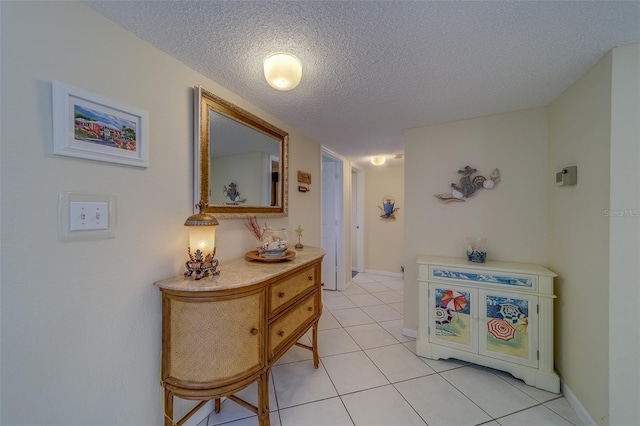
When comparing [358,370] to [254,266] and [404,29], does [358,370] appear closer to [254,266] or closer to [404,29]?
[254,266]

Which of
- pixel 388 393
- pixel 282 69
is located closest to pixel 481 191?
pixel 388 393

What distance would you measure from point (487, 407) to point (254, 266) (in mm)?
1791

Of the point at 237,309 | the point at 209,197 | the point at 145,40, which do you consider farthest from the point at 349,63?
the point at 237,309

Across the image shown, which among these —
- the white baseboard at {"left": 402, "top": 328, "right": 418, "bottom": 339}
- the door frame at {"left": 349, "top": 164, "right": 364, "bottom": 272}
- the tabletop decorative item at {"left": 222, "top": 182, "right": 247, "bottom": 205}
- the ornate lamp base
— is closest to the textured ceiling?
the tabletop decorative item at {"left": 222, "top": 182, "right": 247, "bottom": 205}

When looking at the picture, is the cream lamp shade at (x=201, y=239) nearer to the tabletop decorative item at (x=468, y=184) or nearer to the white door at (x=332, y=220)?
the tabletop decorative item at (x=468, y=184)

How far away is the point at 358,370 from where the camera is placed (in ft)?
6.12

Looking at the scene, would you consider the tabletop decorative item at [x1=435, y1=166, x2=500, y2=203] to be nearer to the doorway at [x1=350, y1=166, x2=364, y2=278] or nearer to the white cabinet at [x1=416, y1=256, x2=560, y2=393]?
the white cabinet at [x1=416, y1=256, x2=560, y2=393]

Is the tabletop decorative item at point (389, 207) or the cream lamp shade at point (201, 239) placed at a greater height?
the tabletop decorative item at point (389, 207)

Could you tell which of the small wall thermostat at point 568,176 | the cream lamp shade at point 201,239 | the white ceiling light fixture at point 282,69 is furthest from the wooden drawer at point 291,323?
the small wall thermostat at point 568,176

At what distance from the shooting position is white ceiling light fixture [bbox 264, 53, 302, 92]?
1.23 metres

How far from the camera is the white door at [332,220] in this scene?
376 centimetres

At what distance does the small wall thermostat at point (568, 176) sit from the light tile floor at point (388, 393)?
1.50m

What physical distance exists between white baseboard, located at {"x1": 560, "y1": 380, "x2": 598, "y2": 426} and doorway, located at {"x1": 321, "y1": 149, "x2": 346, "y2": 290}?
2532 mm

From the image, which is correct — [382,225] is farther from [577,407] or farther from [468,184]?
[577,407]
